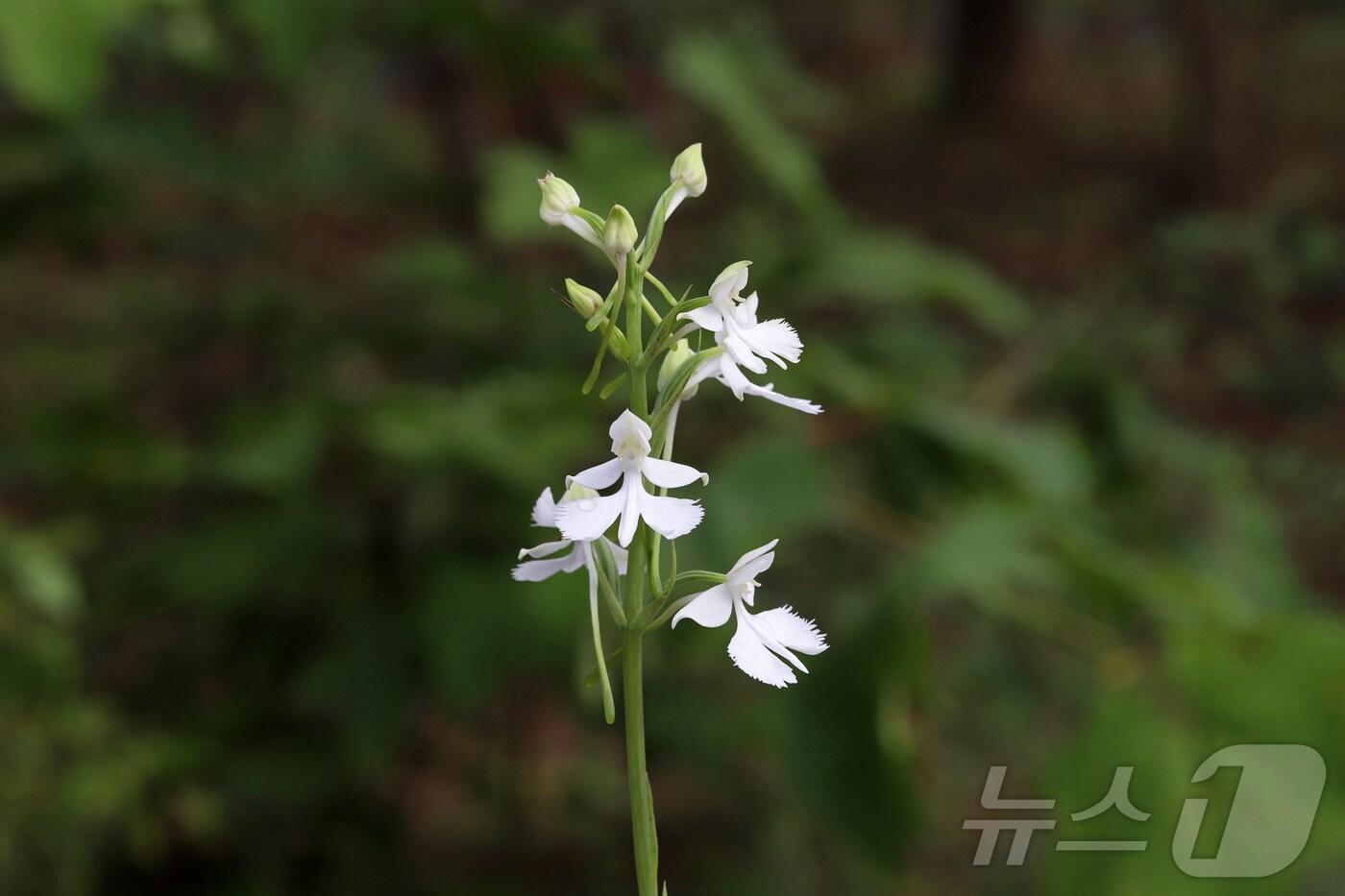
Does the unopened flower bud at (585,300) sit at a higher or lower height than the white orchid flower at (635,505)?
higher

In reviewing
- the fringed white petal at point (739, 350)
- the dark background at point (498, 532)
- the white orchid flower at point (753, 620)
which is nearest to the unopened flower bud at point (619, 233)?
the fringed white petal at point (739, 350)

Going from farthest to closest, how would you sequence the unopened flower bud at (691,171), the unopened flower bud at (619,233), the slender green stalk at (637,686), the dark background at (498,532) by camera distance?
the dark background at (498,532), the unopened flower bud at (691,171), the unopened flower bud at (619,233), the slender green stalk at (637,686)

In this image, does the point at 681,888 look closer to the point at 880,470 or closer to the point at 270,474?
the point at 880,470

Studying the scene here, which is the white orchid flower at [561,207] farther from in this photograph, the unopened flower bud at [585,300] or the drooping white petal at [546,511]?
the drooping white petal at [546,511]

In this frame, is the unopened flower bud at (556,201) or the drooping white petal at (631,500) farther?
the unopened flower bud at (556,201)

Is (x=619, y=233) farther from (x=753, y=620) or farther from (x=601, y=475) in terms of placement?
(x=753, y=620)

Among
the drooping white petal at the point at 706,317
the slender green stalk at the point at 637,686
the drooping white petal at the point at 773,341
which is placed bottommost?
the slender green stalk at the point at 637,686
